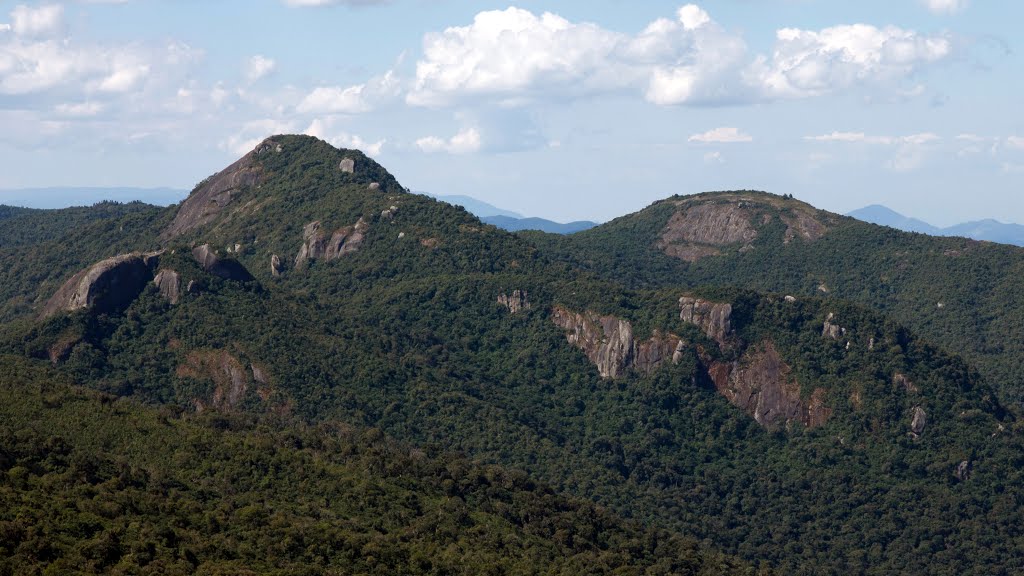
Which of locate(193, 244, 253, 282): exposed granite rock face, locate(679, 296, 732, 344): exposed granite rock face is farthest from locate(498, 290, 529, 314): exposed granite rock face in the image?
locate(193, 244, 253, 282): exposed granite rock face

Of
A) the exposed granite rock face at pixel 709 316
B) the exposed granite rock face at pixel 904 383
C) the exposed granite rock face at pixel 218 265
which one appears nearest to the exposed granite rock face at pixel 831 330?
the exposed granite rock face at pixel 904 383

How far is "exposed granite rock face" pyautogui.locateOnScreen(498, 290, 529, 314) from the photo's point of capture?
7141 inches

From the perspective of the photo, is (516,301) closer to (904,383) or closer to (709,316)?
(709,316)

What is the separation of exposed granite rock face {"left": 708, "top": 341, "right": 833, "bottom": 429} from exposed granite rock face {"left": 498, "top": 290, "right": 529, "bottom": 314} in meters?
31.3

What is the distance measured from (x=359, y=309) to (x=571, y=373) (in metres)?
34.4

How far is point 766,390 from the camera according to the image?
529ft

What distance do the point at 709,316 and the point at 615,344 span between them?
14.0 metres

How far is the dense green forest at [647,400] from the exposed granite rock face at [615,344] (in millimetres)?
813

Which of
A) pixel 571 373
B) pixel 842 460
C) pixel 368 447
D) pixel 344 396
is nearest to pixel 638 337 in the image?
pixel 571 373

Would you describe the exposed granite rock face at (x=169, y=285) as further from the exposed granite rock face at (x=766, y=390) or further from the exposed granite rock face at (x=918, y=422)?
the exposed granite rock face at (x=918, y=422)

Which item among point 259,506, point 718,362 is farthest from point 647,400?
point 259,506

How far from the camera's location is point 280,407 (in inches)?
5394

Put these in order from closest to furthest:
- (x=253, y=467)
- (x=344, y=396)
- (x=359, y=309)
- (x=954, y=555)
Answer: (x=253, y=467) → (x=954, y=555) → (x=344, y=396) → (x=359, y=309)

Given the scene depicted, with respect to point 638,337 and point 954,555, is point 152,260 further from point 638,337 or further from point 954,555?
point 954,555
